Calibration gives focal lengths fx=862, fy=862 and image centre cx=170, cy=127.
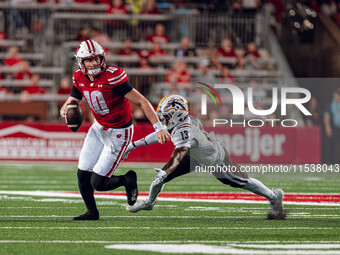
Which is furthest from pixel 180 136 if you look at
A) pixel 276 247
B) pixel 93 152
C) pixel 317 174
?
pixel 317 174

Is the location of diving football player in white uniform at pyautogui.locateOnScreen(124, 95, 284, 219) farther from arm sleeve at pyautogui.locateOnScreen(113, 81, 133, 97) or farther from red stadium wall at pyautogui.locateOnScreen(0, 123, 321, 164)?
red stadium wall at pyautogui.locateOnScreen(0, 123, 321, 164)

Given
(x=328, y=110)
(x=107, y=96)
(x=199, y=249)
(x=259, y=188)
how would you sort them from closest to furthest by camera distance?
1. (x=199, y=249)
2. (x=107, y=96)
3. (x=259, y=188)
4. (x=328, y=110)

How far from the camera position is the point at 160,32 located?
22.0m

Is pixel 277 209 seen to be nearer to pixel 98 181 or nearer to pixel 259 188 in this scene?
pixel 259 188

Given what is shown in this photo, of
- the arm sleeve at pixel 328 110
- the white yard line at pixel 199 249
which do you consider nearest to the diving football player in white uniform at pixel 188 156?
the white yard line at pixel 199 249

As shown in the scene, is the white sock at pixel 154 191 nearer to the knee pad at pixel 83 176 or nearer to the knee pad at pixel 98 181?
the knee pad at pixel 98 181

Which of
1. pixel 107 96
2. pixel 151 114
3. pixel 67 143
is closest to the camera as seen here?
pixel 151 114

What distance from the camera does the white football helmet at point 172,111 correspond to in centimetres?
848

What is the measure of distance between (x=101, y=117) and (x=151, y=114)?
0.63 metres

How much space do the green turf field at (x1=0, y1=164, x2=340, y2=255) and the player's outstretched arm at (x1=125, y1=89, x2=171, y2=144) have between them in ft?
2.62

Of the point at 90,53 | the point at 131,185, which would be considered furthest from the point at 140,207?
the point at 90,53

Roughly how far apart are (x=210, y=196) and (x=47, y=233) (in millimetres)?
4444

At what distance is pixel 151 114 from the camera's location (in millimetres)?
7988

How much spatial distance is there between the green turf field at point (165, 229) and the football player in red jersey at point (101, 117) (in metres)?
0.38
